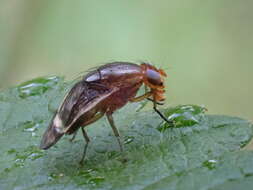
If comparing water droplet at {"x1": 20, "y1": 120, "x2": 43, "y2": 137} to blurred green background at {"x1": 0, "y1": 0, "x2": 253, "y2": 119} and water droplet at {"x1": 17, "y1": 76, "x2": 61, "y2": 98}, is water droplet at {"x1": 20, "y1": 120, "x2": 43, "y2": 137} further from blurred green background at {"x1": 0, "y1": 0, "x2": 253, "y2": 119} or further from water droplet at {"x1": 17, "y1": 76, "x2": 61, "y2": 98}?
blurred green background at {"x1": 0, "y1": 0, "x2": 253, "y2": 119}

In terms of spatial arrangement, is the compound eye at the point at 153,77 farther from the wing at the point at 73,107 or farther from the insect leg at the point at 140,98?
the wing at the point at 73,107

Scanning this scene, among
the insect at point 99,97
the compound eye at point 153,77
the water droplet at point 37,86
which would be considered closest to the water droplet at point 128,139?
the insect at point 99,97

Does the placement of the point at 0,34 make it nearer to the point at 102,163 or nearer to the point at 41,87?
the point at 41,87

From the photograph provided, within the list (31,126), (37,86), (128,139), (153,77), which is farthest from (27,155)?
(153,77)

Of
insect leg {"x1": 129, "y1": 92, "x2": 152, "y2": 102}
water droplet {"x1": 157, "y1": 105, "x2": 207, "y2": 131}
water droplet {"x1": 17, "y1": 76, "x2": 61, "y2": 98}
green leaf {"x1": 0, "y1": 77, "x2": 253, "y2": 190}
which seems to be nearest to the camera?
green leaf {"x1": 0, "y1": 77, "x2": 253, "y2": 190}

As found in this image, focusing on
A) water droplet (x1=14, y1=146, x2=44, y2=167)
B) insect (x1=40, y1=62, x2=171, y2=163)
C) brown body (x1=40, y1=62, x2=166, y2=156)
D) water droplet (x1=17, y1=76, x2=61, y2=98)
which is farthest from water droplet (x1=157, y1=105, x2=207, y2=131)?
water droplet (x1=17, y1=76, x2=61, y2=98)

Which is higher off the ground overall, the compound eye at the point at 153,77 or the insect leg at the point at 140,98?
the compound eye at the point at 153,77

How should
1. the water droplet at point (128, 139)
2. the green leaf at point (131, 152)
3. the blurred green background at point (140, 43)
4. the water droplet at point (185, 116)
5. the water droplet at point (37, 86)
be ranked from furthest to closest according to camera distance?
the blurred green background at point (140, 43)
the water droplet at point (37, 86)
the water droplet at point (128, 139)
the water droplet at point (185, 116)
the green leaf at point (131, 152)

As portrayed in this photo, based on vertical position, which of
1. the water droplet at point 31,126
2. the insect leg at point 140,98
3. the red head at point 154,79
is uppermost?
the red head at point 154,79
